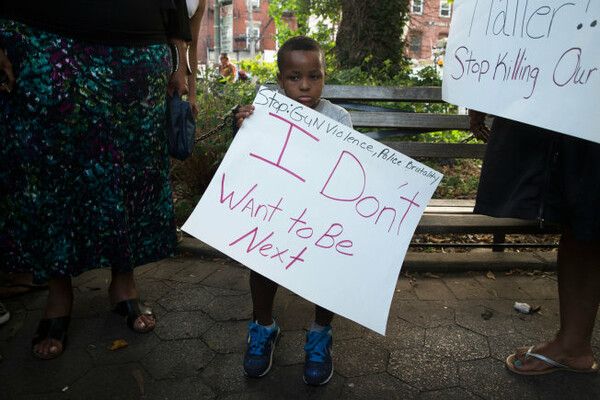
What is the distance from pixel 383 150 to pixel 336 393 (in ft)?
3.03

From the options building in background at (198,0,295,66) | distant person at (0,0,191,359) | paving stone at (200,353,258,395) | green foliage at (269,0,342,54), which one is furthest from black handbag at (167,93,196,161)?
building in background at (198,0,295,66)

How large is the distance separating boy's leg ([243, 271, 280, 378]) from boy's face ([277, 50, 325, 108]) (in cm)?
72

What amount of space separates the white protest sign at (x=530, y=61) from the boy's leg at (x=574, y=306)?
0.59 metres

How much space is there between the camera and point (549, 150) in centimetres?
150

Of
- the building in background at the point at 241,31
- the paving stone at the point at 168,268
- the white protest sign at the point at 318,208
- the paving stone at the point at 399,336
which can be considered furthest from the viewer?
the building in background at the point at 241,31

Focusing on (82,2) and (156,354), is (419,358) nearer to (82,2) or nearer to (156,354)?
(156,354)

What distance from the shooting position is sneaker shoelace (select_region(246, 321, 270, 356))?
66.3 inches

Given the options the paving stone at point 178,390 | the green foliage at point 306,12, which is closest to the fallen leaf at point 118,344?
the paving stone at point 178,390

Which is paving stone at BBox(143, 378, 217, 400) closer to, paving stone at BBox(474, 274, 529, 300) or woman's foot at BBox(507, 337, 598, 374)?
woman's foot at BBox(507, 337, 598, 374)

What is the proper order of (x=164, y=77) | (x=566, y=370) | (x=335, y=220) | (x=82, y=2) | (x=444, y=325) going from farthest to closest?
(x=444, y=325), (x=164, y=77), (x=566, y=370), (x=82, y=2), (x=335, y=220)

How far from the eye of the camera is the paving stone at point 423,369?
1.66 metres

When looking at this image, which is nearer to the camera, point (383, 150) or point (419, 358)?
point (383, 150)

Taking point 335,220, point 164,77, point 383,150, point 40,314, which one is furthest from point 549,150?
point 40,314

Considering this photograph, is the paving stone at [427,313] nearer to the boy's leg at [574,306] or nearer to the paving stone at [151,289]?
the boy's leg at [574,306]
